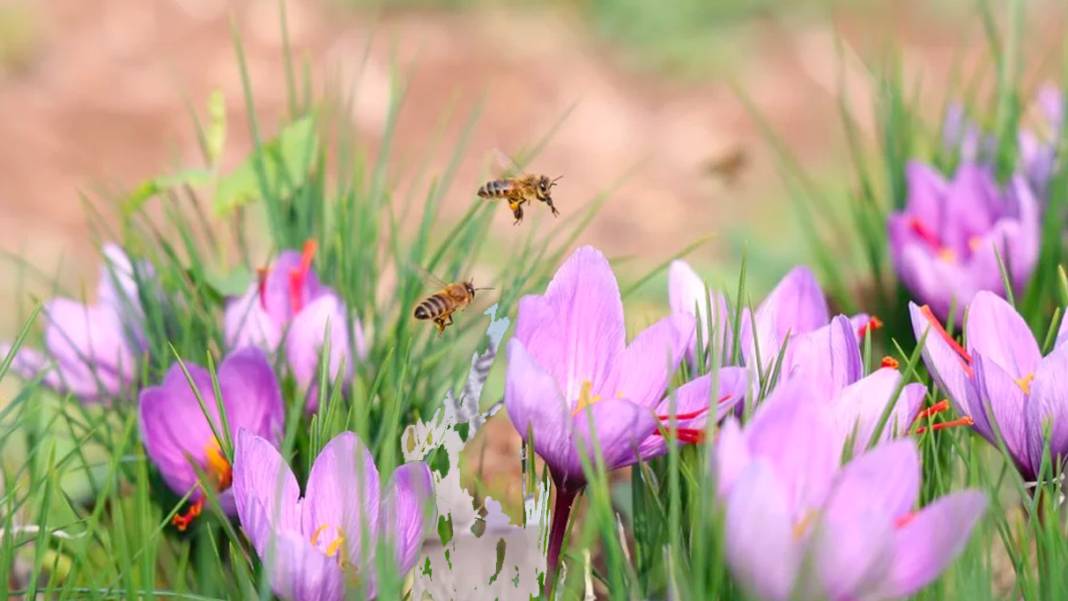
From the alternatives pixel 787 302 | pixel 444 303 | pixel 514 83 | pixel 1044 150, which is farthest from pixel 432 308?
pixel 514 83

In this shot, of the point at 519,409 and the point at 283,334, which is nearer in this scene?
the point at 519,409

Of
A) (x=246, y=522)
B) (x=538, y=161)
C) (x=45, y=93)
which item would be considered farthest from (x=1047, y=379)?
(x=45, y=93)

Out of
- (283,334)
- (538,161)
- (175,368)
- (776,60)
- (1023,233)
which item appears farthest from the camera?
(776,60)

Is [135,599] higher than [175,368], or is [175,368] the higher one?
[175,368]

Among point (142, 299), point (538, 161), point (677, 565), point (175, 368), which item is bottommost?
point (677, 565)

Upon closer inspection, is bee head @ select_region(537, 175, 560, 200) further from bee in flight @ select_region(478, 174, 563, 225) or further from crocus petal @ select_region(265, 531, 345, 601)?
crocus petal @ select_region(265, 531, 345, 601)

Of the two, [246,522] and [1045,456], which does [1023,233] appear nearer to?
[1045,456]

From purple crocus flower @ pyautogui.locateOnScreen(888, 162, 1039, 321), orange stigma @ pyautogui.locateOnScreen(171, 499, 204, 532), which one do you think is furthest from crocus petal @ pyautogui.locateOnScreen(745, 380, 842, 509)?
purple crocus flower @ pyautogui.locateOnScreen(888, 162, 1039, 321)
